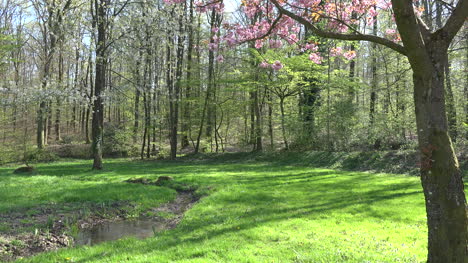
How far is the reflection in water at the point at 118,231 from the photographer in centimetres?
716

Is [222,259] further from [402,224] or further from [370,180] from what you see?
[370,180]

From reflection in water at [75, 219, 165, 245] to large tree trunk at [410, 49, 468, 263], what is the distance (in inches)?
215

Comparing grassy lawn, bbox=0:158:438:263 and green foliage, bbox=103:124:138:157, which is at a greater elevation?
green foliage, bbox=103:124:138:157

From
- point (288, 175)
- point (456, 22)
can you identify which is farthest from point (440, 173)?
point (288, 175)

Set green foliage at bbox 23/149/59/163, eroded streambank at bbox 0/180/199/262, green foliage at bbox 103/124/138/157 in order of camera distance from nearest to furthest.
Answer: eroded streambank at bbox 0/180/199/262 < green foliage at bbox 23/149/59/163 < green foliage at bbox 103/124/138/157

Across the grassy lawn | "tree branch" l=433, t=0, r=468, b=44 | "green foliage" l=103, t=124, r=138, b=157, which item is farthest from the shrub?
"tree branch" l=433, t=0, r=468, b=44

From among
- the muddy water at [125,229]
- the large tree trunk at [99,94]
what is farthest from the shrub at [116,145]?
the muddy water at [125,229]

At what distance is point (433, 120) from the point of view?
12.1 feet

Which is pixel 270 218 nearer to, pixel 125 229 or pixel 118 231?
pixel 125 229

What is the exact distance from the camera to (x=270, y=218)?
767 centimetres

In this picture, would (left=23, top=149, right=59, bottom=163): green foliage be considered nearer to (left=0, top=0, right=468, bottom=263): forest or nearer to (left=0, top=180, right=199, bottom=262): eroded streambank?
(left=0, top=0, right=468, bottom=263): forest

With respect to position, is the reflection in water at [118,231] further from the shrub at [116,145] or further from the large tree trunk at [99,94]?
the shrub at [116,145]

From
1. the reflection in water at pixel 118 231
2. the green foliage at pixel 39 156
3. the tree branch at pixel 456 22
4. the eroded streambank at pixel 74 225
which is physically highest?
the tree branch at pixel 456 22

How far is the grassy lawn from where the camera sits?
5414 millimetres
